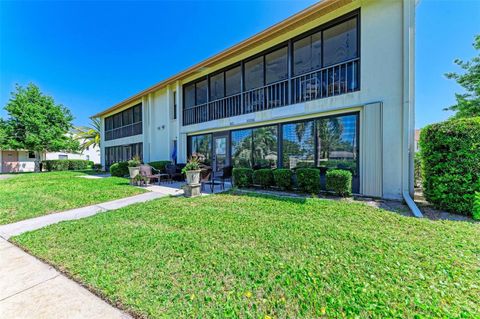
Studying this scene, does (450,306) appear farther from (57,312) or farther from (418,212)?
(57,312)

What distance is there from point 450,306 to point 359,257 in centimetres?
101

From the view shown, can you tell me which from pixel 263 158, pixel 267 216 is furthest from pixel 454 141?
pixel 263 158

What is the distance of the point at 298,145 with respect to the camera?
8.45 m

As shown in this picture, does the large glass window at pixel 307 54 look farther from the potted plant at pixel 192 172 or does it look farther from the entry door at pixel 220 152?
the potted plant at pixel 192 172

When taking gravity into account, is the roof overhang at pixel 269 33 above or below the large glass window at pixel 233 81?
above

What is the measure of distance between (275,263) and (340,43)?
26.6 ft

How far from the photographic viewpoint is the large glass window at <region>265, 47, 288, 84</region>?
30.2 ft

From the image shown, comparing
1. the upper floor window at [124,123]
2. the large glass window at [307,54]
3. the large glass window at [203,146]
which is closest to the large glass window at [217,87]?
the large glass window at [203,146]

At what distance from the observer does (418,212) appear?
5086 mm

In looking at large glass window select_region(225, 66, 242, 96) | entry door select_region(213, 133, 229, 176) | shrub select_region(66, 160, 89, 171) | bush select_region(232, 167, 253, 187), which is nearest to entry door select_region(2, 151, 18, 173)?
shrub select_region(66, 160, 89, 171)

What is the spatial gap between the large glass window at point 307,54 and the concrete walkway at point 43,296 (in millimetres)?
8975

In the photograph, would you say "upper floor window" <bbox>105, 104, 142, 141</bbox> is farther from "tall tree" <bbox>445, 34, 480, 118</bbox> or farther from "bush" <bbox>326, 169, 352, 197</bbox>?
"tall tree" <bbox>445, 34, 480, 118</bbox>

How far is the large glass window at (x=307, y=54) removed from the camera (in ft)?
26.5

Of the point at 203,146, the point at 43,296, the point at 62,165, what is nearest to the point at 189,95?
the point at 203,146
